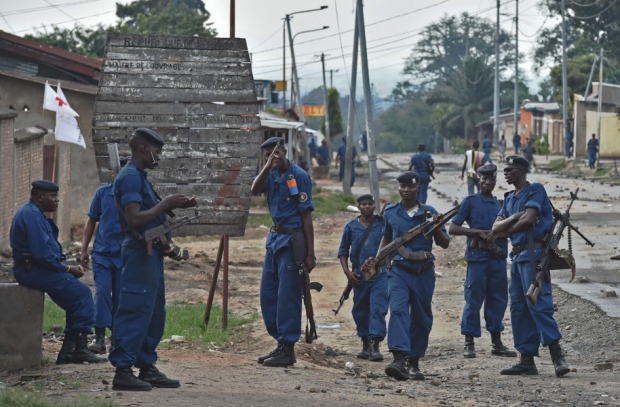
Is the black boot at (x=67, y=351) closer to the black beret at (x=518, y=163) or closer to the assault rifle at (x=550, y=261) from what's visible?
the assault rifle at (x=550, y=261)

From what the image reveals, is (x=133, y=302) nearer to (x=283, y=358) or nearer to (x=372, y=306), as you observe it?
(x=283, y=358)

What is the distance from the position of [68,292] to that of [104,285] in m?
0.91

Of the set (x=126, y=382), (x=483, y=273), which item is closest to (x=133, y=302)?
(x=126, y=382)

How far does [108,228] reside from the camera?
31.5ft

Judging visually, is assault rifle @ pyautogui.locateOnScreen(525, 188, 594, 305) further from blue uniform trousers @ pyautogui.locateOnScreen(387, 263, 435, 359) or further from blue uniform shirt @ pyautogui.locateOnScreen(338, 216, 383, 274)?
blue uniform shirt @ pyautogui.locateOnScreen(338, 216, 383, 274)

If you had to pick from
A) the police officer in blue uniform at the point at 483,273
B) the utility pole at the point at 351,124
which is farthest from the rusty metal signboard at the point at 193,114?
the utility pole at the point at 351,124

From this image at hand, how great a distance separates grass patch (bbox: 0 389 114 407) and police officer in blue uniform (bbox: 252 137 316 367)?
9.48ft

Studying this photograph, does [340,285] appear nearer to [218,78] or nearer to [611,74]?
[218,78]

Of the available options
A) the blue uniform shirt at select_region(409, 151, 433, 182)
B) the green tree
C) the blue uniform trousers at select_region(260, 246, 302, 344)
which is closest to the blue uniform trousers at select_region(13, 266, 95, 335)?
the blue uniform trousers at select_region(260, 246, 302, 344)

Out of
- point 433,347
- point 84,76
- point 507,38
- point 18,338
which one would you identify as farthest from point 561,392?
point 507,38

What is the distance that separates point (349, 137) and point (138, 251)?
25510mm

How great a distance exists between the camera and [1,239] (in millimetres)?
16391

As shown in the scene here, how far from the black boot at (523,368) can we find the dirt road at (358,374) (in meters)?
0.09

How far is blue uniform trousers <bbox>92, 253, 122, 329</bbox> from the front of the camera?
958 centimetres
